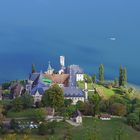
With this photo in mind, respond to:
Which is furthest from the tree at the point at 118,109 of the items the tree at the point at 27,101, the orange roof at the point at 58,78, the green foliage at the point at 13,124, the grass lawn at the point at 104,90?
the green foliage at the point at 13,124

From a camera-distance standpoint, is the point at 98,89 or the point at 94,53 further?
the point at 94,53

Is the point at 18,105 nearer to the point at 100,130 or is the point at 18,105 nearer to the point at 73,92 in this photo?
the point at 73,92

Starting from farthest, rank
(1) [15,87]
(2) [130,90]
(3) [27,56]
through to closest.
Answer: (3) [27,56]
(2) [130,90]
(1) [15,87]

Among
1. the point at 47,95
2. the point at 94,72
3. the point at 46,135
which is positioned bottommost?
the point at 46,135

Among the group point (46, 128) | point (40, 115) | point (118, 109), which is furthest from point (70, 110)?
point (46, 128)

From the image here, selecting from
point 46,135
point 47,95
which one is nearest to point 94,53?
point 47,95

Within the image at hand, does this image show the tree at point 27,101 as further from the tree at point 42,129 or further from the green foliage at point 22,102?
the tree at point 42,129

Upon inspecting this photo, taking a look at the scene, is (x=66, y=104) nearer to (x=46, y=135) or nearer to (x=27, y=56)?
(x=46, y=135)
